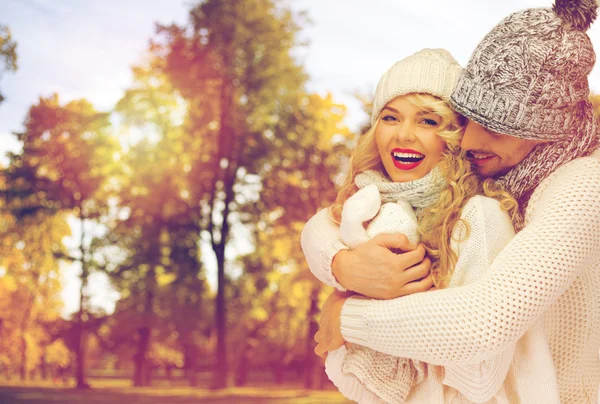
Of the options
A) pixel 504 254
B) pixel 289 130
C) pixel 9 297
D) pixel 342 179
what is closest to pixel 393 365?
pixel 504 254

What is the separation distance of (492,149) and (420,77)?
317mm

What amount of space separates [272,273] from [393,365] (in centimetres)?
1111

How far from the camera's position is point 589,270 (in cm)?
148

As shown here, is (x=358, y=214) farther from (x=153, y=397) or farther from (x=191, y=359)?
(x=191, y=359)

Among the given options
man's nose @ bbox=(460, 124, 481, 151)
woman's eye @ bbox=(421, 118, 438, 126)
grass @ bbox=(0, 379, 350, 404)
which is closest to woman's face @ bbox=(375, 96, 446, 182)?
woman's eye @ bbox=(421, 118, 438, 126)

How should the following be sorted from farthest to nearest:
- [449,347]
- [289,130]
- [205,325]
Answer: [205,325] → [289,130] → [449,347]

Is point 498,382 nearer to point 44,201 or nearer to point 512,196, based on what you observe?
point 512,196

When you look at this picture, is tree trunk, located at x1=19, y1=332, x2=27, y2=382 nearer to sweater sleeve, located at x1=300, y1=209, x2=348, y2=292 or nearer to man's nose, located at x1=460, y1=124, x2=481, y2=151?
sweater sleeve, located at x1=300, y1=209, x2=348, y2=292

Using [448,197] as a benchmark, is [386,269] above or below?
below

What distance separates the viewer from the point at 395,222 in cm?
159

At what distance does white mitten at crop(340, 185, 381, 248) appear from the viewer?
5.24 ft

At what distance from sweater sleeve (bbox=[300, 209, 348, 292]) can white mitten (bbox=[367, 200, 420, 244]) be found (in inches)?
4.2

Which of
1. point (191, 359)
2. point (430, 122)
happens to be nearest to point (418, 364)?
point (430, 122)

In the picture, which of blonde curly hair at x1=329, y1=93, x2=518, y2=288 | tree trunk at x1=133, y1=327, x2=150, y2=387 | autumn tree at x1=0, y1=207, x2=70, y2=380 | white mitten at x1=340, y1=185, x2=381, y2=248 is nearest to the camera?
blonde curly hair at x1=329, y1=93, x2=518, y2=288
